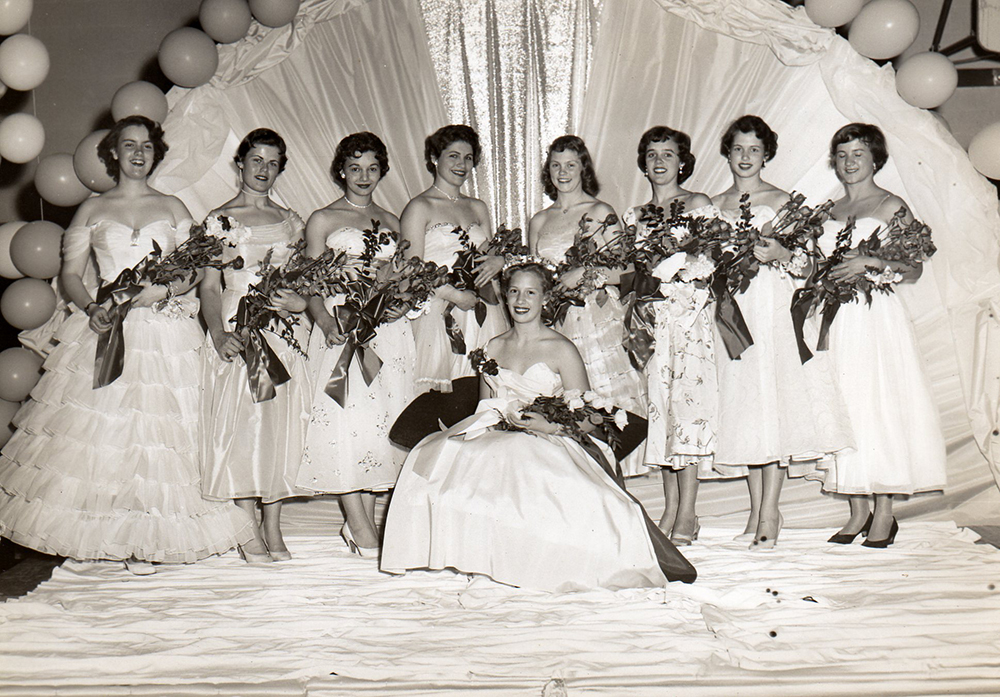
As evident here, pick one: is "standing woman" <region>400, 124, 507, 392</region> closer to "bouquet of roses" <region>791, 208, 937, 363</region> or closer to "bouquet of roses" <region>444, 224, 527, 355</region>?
"bouquet of roses" <region>444, 224, 527, 355</region>

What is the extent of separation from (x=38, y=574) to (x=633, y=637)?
9.27ft

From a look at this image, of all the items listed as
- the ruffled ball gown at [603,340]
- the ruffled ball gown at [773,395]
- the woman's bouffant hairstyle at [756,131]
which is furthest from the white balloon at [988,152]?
the ruffled ball gown at [603,340]

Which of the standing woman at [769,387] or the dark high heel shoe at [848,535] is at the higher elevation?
→ the standing woman at [769,387]

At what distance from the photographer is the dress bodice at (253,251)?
4723mm

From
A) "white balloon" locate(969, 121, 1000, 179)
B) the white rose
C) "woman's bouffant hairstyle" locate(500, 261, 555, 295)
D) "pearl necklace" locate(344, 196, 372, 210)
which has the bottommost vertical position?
the white rose

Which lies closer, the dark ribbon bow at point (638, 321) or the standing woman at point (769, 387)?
the standing woman at point (769, 387)

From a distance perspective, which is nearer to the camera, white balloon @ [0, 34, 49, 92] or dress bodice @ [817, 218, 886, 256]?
dress bodice @ [817, 218, 886, 256]

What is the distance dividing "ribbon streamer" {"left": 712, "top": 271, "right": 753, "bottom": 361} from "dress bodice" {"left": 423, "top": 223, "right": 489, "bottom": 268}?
1223mm

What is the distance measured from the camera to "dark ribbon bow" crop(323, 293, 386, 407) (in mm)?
4609

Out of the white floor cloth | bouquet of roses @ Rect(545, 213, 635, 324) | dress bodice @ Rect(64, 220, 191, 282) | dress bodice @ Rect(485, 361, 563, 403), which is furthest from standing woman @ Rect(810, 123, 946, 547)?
dress bodice @ Rect(64, 220, 191, 282)

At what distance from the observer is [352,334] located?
4.62m

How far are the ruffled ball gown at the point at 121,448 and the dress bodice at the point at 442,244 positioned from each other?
116 centimetres

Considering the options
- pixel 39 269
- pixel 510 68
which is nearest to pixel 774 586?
pixel 510 68

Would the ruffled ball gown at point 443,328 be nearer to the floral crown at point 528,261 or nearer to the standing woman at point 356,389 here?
the standing woman at point 356,389
